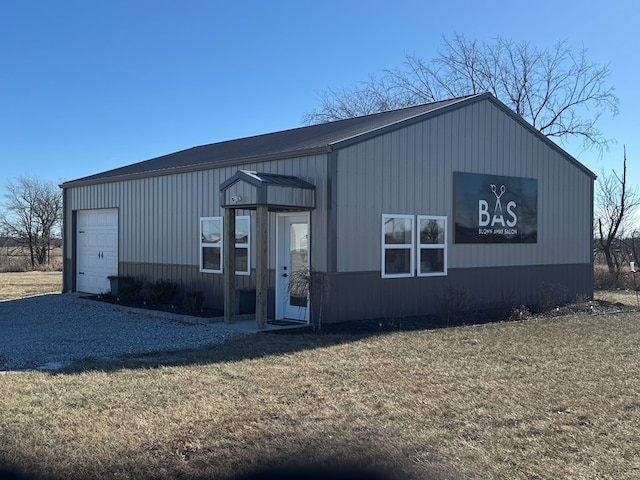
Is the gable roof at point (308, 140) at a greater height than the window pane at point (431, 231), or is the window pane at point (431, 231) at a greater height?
the gable roof at point (308, 140)

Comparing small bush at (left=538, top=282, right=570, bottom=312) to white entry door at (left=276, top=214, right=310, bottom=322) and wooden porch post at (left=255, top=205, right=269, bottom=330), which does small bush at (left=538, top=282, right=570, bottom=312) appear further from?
wooden porch post at (left=255, top=205, right=269, bottom=330)

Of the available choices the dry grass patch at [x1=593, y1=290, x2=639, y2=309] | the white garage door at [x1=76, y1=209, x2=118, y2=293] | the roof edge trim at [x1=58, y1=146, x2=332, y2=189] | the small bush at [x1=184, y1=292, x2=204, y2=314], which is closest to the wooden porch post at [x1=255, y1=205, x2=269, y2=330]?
the roof edge trim at [x1=58, y1=146, x2=332, y2=189]

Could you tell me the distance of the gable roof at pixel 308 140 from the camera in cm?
1269

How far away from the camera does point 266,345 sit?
9852 mm

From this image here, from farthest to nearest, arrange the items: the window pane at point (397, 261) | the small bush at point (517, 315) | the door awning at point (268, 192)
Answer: the small bush at point (517, 315) < the window pane at point (397, 261) < the door awning at point (268, 192)

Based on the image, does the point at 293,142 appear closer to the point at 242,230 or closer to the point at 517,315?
the point at 242,230

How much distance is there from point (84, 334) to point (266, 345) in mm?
3589

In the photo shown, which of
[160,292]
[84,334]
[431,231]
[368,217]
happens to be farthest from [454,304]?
[84,334]

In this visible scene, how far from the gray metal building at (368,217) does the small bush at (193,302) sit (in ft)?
1.68

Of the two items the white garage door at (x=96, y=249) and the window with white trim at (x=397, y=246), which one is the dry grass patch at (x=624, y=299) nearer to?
the window with white trim at (x=397, y=246)

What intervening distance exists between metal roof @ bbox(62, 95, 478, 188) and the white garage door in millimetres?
1053

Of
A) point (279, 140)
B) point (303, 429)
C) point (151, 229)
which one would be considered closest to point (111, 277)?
point (151, 229)

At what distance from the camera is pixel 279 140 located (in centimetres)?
1645

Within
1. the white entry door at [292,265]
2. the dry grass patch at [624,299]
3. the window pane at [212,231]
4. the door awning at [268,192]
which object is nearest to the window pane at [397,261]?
the white entry door at [292,265]
